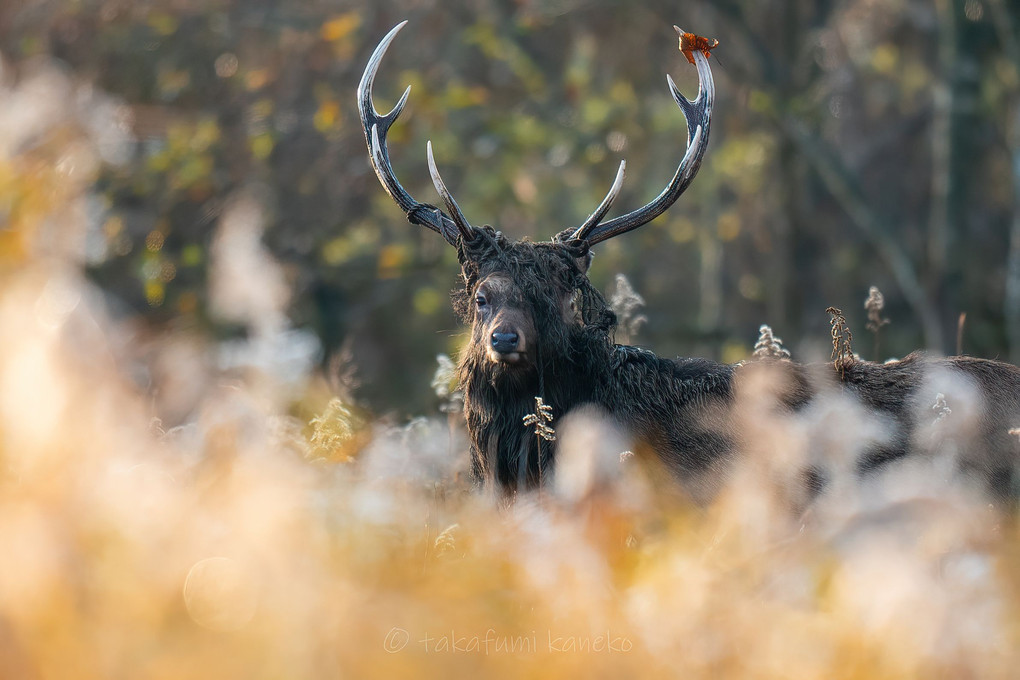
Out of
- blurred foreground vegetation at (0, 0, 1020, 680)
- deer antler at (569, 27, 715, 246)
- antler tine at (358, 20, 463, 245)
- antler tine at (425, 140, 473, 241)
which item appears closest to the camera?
blurred foreground vegetation at (0, 0, 1020, 680)

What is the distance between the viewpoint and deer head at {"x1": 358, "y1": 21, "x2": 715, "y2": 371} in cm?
535

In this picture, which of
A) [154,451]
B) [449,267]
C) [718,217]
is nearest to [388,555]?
[154,451]

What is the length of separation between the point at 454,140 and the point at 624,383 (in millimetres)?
8031

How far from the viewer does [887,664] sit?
7.29 ft

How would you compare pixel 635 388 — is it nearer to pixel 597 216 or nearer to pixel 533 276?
pixel 533 276

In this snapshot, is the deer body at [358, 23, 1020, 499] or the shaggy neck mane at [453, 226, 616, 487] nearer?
the deer body at [358, 23, 1020, 499]

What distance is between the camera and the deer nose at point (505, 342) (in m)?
5.15

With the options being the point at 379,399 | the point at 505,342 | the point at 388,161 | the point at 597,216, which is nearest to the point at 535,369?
the point at 505,342

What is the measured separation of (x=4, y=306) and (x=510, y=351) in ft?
8.51

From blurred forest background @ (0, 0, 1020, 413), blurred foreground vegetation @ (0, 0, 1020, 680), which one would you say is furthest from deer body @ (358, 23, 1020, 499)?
blurred forest background @ (0, 0, 1020, 413)

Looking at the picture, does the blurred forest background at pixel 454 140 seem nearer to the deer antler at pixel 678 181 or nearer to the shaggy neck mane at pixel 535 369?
the deer antler at pixel 678 181

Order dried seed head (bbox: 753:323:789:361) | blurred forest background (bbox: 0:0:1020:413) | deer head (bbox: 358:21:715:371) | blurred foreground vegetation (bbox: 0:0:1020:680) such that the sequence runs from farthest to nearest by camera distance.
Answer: blurred forest background (bbox: 0:0:1020:413) < dried seed head (bbox: 753:323:789:361) < deer head (bbox: 358:21:715:371) < blurred foreground vegetation (bbox: 0:0:1020:680)

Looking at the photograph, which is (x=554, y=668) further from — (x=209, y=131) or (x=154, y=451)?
(x=209, y=131)

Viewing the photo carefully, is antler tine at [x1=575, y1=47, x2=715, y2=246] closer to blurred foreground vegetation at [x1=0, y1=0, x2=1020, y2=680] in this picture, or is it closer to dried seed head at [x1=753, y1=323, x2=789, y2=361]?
blurred foreground vegetation at [x1=0, y1=0, x2=1020, y2=680]
